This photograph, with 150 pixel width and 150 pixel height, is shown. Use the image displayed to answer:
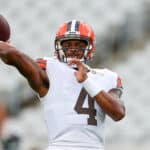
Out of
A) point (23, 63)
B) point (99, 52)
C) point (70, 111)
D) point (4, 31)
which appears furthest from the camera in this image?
point (99, 52)

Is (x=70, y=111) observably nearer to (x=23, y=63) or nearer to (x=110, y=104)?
(x=110, y=104)

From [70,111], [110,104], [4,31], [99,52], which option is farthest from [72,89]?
[99,52]

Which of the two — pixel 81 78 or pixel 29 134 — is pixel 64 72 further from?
pixel 29 134

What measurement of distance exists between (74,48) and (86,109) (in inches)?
11.4

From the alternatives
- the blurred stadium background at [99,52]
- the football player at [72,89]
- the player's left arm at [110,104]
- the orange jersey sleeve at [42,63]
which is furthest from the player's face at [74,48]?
the blurred stadium background at [99,52]

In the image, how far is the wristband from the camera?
358cm

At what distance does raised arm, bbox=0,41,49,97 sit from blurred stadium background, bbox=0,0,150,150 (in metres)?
5.33

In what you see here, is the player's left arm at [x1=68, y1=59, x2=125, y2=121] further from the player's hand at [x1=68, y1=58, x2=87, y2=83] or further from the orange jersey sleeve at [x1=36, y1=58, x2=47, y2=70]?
the orange jersey sleeve at [x1=36, y1=58, x2=47, y2=70]

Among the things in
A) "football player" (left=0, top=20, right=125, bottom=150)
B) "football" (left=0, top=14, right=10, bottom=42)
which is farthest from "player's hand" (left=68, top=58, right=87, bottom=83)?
"football" (left=0, top=14, right=10, bottom=42)

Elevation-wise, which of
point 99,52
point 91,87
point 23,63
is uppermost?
point 23,63

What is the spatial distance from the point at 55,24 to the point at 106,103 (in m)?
7.61

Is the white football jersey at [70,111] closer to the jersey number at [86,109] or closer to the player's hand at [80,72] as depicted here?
the jersey number at [86,109]

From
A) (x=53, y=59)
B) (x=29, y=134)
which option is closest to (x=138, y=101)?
(x=29, y=134)

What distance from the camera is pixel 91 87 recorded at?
359 centimetres
